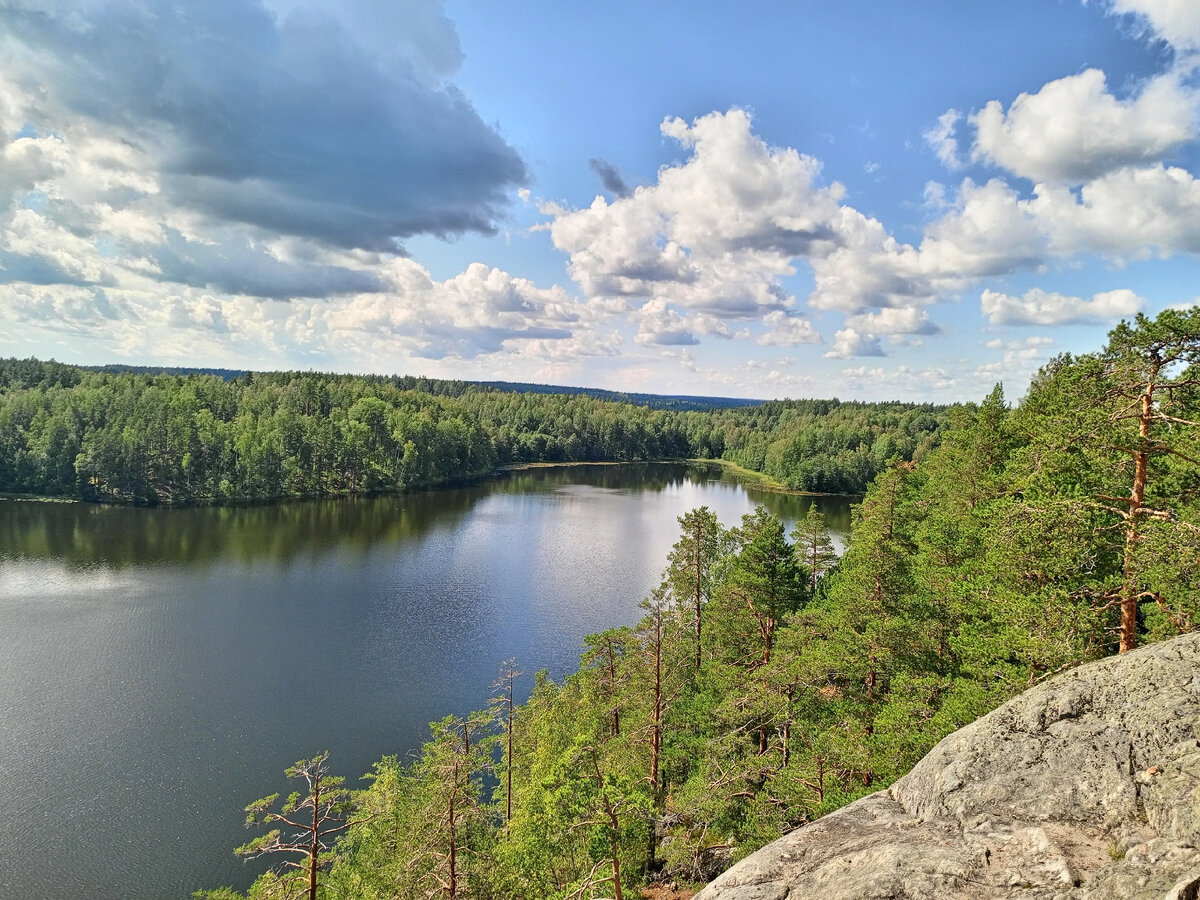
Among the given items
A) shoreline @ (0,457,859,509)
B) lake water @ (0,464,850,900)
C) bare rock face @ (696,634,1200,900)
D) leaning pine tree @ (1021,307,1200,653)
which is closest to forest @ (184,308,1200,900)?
leaning pine tree @ (1021,307,1200,653)

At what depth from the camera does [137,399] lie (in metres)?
87.3

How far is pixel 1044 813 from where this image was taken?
6.40 meters

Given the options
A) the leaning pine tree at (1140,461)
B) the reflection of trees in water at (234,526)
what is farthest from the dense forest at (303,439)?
the leaning pine tree at (1140,461)

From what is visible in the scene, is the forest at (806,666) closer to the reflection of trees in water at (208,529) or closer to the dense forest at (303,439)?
the dense forest at (303,439)

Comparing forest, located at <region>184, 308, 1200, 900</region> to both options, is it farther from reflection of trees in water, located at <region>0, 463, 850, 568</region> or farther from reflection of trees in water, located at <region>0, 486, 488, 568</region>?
reflection of trees in water, located at <region>0, 463, 850, 568</region>

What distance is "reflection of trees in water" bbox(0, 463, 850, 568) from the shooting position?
53.0 meters

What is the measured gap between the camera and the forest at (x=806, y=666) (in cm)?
947

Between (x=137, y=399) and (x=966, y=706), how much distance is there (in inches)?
4033

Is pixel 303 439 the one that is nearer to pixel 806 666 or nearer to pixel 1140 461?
pixel 806 666

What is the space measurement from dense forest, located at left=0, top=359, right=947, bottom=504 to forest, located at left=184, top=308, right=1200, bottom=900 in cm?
3204

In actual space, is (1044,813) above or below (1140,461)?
below

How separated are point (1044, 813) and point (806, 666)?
8990 millimetres

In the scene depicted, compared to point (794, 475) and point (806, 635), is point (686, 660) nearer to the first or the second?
point (806, 635)

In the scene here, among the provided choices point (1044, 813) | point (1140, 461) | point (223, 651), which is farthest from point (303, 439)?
point (1044, 813)
